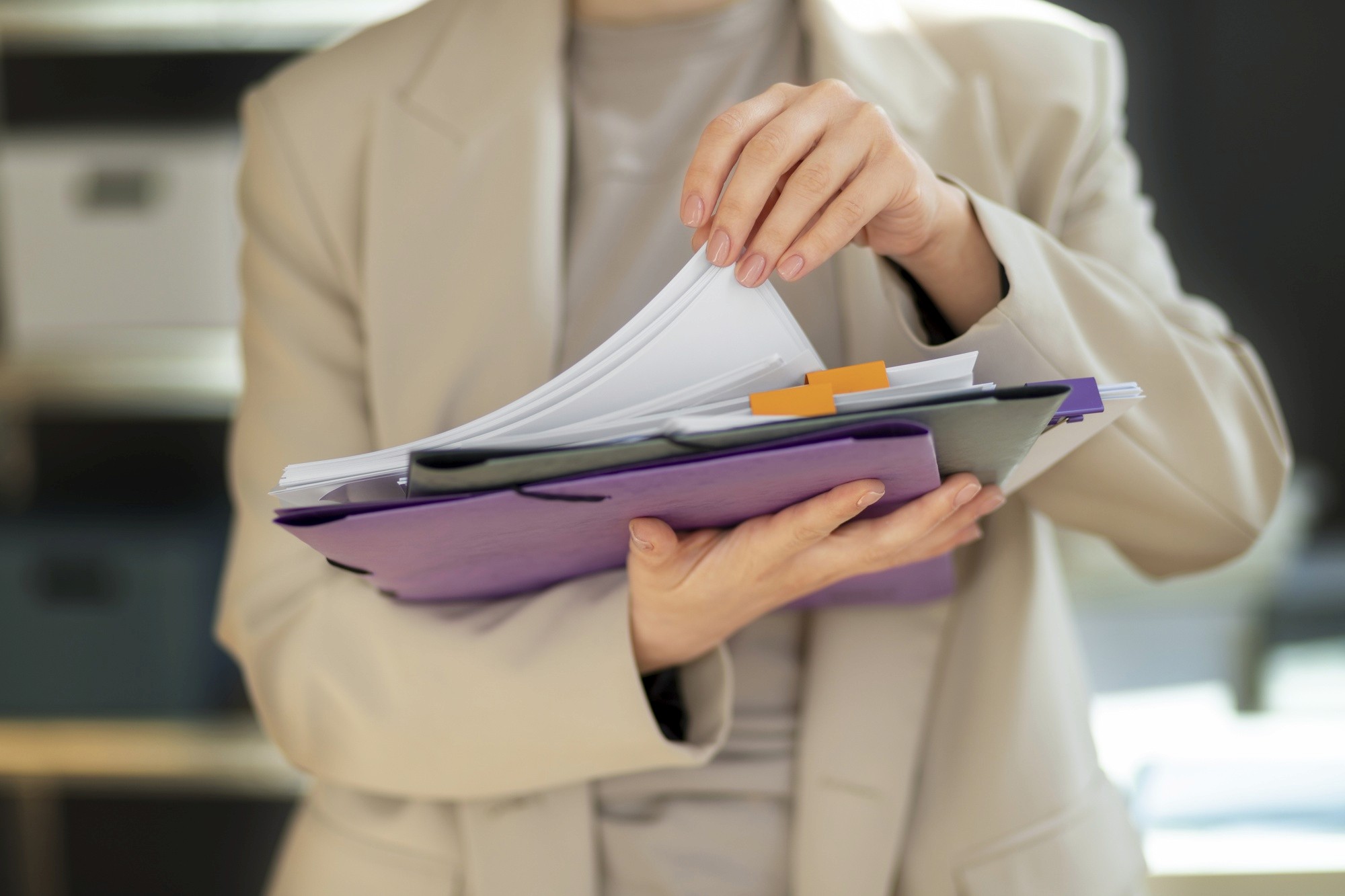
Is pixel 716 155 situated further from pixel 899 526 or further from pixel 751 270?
pixel 899 526

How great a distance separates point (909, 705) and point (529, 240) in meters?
0.44

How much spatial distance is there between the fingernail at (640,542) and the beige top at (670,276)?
0.86 ft

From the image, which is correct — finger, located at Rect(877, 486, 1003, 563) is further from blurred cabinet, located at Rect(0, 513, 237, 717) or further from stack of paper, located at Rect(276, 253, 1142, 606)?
blurred cabinet, located at Rect(0, 513, 237, 717)

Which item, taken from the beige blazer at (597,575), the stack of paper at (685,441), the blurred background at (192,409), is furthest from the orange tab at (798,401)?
the blurred background at (192,409)

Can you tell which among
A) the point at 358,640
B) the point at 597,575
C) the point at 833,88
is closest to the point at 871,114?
the point at 833,88

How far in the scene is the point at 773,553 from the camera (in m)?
0.60

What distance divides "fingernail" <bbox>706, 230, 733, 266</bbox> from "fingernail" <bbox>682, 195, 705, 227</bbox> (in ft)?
0.04

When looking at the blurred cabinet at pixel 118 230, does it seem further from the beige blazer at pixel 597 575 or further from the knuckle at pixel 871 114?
the knuckle at pixel 871 114

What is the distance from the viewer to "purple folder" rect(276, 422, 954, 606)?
491 mm

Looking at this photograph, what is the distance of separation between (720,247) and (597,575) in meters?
0.31

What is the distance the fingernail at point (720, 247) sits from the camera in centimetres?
54

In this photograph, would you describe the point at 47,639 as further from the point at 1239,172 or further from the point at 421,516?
the point at 1239,172

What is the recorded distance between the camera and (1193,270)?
189cm

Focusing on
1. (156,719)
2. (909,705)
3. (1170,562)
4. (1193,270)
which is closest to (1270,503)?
(1170,562)
